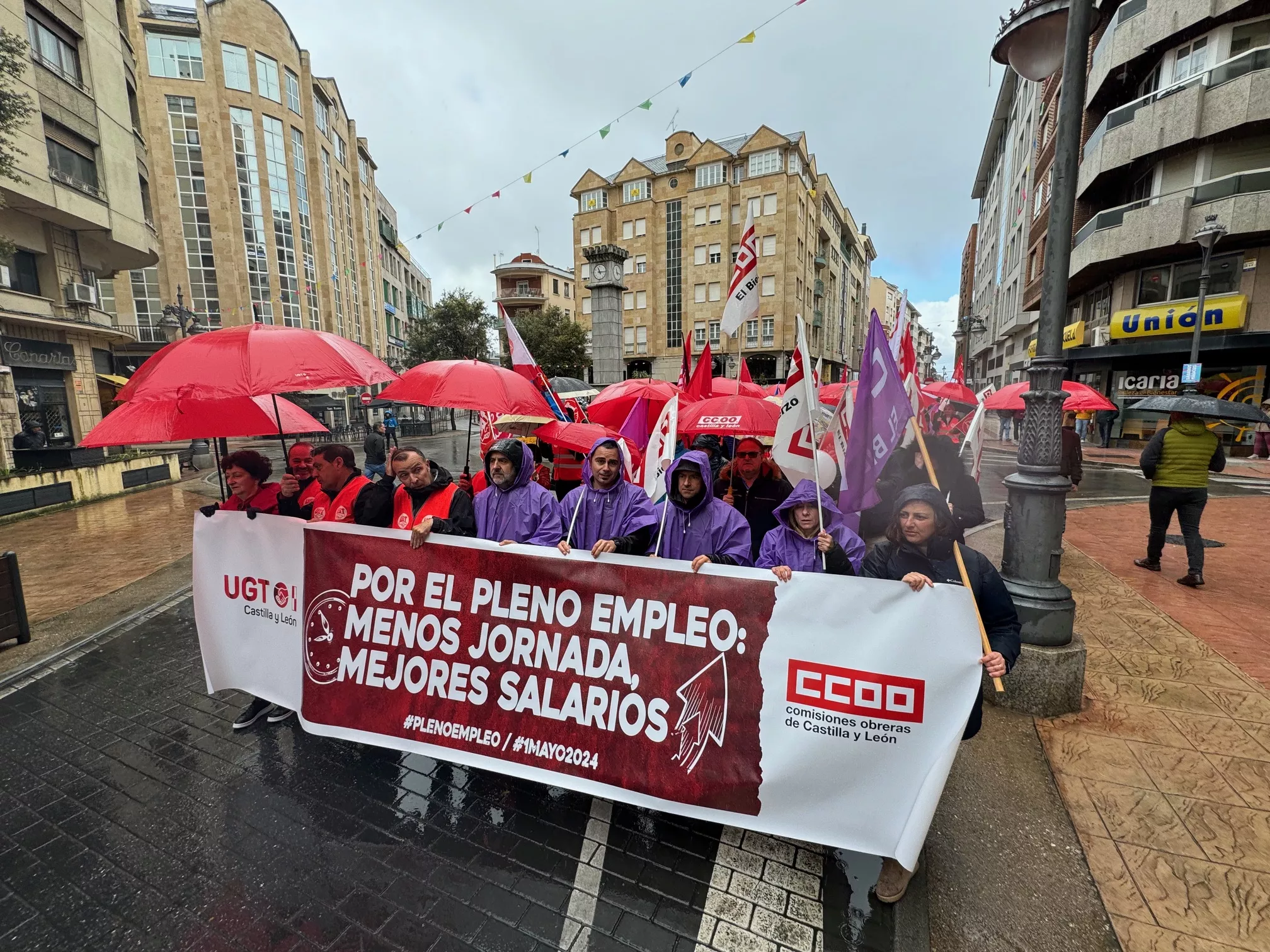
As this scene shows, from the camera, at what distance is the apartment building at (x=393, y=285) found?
6397 cm

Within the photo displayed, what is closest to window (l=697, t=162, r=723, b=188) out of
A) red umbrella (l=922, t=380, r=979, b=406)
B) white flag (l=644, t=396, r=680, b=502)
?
red umbrella (l=922, t=380, r=979, b=406)

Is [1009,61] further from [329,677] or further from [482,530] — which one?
[329,677]

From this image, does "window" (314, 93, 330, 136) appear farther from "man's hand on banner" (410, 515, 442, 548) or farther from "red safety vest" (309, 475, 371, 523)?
"man's hand on banner" (410, 515, 442, 548)

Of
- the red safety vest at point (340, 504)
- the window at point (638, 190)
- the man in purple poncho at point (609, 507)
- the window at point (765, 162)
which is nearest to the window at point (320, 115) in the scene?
the window at point (638, 190)

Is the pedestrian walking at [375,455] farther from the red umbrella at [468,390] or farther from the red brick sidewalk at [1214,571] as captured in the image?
the red brick sidewalk at [1214,571]

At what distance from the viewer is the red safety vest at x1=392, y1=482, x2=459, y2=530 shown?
4066 millimetres

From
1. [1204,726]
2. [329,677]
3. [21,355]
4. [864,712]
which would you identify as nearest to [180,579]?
[329,677]

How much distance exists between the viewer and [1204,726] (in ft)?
12.5

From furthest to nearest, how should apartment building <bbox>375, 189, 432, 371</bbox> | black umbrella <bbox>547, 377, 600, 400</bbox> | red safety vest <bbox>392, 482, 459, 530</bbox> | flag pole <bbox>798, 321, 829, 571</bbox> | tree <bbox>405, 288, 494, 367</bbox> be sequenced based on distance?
apartment building <bbox>375, 189, 432, 371</bbox>
tree <bbox>405, 288, 494, 367</bbox>
black umbrella <bbox>547, 377, 600, 400</bbox>
red safety vest <bbox>392, 482, 459, 530</bbox>
flag pole <bbox>798, 321, 829, 571</bbox>

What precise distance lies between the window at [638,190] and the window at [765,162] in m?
9.26

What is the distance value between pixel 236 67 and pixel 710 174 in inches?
1353

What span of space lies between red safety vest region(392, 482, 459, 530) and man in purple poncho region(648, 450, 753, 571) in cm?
154

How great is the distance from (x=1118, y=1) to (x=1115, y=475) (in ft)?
60.8

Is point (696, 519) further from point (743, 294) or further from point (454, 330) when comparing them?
point (454, 330)
